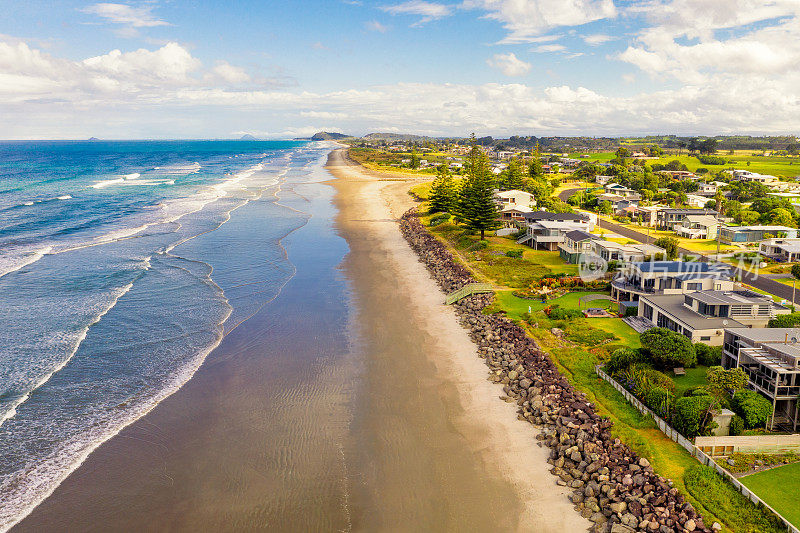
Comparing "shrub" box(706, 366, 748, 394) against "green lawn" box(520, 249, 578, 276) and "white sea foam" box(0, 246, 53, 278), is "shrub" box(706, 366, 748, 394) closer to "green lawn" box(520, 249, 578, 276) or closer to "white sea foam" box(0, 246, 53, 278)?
"green lawn" box(520, 249, 578, 276)

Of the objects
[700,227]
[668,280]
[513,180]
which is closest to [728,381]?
[668,280]

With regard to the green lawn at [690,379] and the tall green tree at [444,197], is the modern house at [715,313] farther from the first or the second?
the tall green tree at [444,197]

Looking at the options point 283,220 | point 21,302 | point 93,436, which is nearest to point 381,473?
point 93,436

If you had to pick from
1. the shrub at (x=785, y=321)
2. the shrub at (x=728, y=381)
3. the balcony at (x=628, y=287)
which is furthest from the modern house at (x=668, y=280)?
the shrub at (x=728, y=381)

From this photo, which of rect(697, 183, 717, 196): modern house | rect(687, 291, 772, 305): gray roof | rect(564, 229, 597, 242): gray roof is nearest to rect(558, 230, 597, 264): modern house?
rect(564, 229, 597, 242): gray roof

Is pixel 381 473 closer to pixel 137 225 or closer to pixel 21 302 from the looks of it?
pixel 21 302

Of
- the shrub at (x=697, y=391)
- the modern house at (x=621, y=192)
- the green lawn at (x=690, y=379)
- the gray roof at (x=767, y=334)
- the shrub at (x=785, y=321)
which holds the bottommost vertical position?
the green lawn at (x=690, y=379)
